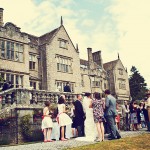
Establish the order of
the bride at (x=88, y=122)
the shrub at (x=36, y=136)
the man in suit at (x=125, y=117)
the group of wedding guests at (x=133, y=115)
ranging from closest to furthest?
the bride at (x=88, y=122) → the shrub at (x=36, y=136) → the group of wedding guests at (x=133, y=115) → the man in suit at (x=125, y=117)

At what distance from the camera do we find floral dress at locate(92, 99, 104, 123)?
1113cm

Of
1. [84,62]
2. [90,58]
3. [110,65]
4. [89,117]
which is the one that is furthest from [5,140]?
[110,65]

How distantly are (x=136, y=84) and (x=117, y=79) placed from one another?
17.2m

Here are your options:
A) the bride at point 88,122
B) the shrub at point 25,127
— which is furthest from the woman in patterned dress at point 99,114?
the shrub at point 25,127

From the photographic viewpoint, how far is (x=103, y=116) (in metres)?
11.4

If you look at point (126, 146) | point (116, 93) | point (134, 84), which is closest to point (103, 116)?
point (126, 146)

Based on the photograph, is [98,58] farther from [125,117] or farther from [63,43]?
[125,117]

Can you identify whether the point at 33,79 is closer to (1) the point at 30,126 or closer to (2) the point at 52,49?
(2) the point at 52,49

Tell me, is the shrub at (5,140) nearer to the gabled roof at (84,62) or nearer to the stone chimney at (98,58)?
the gabled roof at (84,62)

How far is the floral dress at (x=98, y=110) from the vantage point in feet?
36.5

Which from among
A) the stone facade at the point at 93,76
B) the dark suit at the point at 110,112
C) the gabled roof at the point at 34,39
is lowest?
Answer: the dark suit at the point at 110,112

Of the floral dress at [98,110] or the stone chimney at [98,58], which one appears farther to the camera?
the stone chimney at [98,58]

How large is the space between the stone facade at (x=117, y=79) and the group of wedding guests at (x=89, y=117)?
3168cm

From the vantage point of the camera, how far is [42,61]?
97.7 ft
